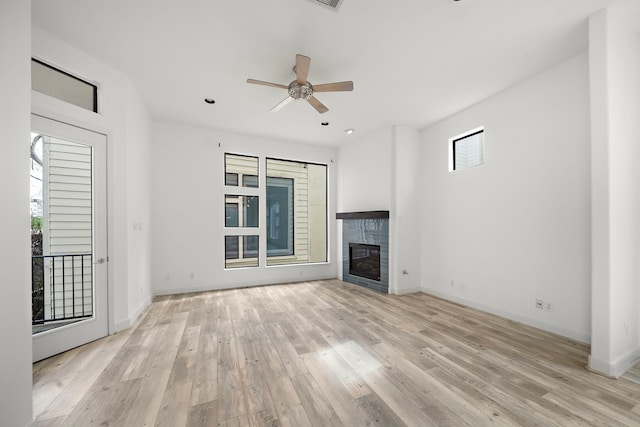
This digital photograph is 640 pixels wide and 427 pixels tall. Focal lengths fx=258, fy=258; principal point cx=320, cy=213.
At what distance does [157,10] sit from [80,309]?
309 centimetres

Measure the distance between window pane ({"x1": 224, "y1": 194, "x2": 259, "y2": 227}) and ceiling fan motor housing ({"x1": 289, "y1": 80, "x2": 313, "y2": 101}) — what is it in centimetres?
293

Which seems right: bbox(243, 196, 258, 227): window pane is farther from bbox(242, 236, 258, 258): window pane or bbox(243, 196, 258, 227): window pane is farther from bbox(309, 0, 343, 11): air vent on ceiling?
bbox(309, 0, 343, 11): air vent on ceiling

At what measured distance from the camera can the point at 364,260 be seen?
548 centimetres

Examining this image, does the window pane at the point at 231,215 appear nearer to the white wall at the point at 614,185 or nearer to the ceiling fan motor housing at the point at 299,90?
the ceiling fan motor housing at the point at 299,90

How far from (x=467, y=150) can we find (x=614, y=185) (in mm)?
2124

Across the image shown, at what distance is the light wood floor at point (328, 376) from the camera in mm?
1754

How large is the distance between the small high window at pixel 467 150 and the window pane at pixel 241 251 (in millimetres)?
4071

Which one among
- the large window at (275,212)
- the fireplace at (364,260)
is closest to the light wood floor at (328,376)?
the fireplace at (364,260)

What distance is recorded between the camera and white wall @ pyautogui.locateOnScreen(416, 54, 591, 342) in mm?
2867

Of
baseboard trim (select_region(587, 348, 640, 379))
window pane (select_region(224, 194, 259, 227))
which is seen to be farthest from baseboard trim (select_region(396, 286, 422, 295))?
window pane (select_region(224, 194, 259, 227))

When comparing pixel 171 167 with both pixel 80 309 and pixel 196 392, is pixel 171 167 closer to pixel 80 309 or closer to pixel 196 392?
pixel 80 309

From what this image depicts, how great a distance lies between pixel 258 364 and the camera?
2.40 metres

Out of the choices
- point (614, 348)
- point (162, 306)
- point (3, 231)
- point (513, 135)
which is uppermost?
point (513, 135)

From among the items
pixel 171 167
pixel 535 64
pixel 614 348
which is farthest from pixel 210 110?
pixel 614 348
